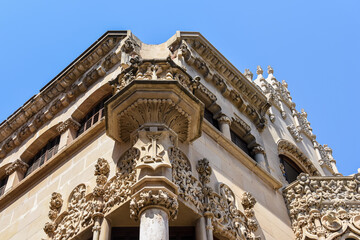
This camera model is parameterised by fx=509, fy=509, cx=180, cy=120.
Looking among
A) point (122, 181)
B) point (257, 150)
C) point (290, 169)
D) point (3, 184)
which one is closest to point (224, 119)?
point (257, 150)

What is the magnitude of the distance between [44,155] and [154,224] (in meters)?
7.46

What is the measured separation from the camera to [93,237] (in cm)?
955

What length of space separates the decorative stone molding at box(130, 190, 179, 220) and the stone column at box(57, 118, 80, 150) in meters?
5.71

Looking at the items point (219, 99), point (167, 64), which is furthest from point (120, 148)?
point (219, 99)

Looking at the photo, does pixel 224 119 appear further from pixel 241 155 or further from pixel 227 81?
pixel 227 81

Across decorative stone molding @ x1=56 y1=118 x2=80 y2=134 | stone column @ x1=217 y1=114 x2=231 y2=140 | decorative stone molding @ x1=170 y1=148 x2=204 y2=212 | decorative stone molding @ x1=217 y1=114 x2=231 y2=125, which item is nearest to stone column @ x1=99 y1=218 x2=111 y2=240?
decorative stone molding @ x1=170 y1=148 x2=204 y2=212

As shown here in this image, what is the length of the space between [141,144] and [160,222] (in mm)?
2004

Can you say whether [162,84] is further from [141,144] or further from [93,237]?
[93,237]

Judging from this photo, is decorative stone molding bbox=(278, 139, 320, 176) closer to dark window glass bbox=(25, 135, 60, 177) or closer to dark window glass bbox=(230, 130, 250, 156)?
dark window glass bbox=(230, 130, 250, 156)

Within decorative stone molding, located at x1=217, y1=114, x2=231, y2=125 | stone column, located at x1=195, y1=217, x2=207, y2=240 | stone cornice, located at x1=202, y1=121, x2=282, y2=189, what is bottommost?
stone column, located at x1=195, y1=217, x2=207, y2=240

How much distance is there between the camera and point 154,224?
343 inches

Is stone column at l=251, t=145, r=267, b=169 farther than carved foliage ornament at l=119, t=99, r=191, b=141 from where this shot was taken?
Yes

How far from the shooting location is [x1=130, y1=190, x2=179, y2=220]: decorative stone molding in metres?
9.01

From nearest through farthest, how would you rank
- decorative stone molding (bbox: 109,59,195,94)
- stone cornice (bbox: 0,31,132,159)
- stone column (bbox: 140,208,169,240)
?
stone column (bbox: 140,208,169,240)
decorative stone molding (bbox: 109,59,195,94)
stone cornice (bbox: 0,31,132,159)
